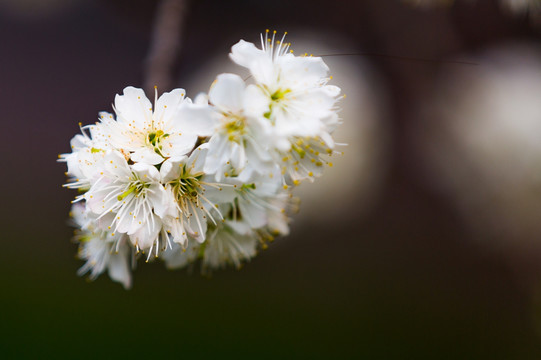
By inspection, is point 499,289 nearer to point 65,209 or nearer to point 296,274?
point 296,274

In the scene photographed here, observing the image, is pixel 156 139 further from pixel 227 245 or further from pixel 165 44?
pixel 165 44

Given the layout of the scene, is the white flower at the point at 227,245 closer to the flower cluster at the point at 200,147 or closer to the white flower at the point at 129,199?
the flower cluster at the point at 200,147

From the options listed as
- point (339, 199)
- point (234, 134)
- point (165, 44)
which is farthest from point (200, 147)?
point (339, 199)

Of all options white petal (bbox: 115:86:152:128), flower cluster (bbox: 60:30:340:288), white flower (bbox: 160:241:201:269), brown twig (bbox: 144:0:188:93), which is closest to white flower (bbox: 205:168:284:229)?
flower cluster (bbox: 60:30:340:288)

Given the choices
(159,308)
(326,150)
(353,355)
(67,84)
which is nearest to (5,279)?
(159,308)

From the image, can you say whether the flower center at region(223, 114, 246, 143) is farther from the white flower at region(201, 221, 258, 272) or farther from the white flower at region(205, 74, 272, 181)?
the white flower at region(201, 221, 258, 272)

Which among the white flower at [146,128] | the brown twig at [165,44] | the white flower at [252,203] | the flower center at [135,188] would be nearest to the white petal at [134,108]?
the white flower at [146,128]

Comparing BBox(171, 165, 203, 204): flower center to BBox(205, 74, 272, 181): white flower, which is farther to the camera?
BBox(171, 165, 203, 204): flower center
